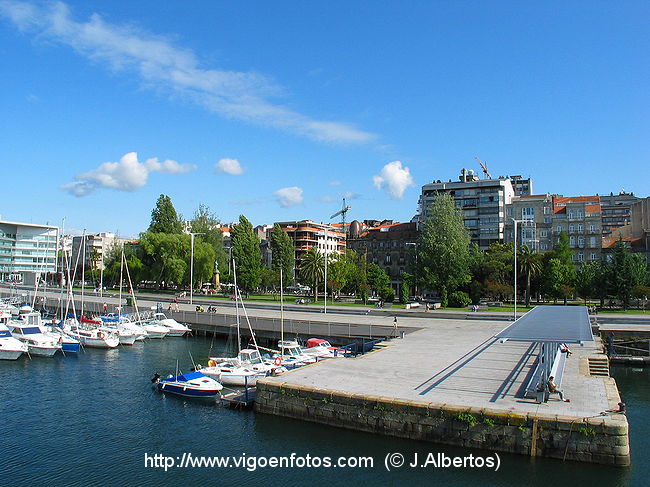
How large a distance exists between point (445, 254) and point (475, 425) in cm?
6251

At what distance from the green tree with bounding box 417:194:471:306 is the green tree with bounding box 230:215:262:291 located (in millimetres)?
34596

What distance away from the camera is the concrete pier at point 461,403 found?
21.3m

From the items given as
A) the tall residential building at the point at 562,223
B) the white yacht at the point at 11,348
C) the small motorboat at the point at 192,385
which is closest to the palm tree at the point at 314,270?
the tall residential building at the point at 562,223

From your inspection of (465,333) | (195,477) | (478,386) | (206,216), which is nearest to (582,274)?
(465,333)

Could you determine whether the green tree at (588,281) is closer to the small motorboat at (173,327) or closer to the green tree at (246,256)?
the small motorboat at (173,327)

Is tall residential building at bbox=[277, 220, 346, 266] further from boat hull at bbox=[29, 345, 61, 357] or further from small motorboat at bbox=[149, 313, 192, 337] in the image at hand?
boat hull at bbox=[29, 345, 61, 357]

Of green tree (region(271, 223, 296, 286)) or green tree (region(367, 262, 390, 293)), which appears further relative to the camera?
green tree (region(271, 223, 296, 286))

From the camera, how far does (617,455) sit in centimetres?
2081

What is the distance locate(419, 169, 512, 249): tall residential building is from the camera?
119 m

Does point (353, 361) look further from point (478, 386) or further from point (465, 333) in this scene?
point (465, 333)

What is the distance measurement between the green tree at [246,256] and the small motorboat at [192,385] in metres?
70.8

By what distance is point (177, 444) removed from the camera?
82.7 feet

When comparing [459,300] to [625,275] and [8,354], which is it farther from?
[8,354]

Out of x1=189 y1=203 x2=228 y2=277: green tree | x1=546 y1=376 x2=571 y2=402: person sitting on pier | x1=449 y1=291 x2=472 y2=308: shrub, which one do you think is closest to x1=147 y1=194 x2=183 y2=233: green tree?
x1=189 y1=203 x2=228 y2=277: green tree
